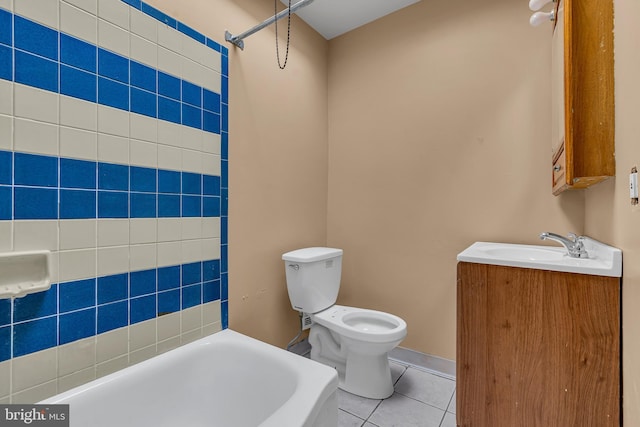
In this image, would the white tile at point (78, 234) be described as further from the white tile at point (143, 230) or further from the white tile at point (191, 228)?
the white tile at point (191, 228)

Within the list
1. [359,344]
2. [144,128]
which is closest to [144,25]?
[144,128]

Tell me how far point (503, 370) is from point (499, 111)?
4.76ft

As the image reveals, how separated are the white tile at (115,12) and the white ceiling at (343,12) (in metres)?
1.14

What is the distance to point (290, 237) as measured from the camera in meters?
2.10

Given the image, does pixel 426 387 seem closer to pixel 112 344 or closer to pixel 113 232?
pixel 112 344

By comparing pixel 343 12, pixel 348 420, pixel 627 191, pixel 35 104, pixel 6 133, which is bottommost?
pixel 348 420

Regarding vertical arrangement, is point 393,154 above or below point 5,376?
above

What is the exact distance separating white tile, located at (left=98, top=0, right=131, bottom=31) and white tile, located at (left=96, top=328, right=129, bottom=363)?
124 centimetres

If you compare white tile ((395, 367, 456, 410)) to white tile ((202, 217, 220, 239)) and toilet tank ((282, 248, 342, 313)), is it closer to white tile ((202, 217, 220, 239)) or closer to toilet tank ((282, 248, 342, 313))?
toilet tank ((282, 248, 342, 313))

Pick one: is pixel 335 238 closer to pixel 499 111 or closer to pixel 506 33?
pixel 499 111

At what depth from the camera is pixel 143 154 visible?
1271 millimetres

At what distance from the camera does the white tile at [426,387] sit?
1.70m

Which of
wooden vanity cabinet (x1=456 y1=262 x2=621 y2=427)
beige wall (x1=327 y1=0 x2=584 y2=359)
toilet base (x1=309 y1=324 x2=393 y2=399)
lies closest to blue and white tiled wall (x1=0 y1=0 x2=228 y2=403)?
toilet base (x1=309 y1=324 x2=393 y2=399)

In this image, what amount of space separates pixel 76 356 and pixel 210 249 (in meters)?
0.66
